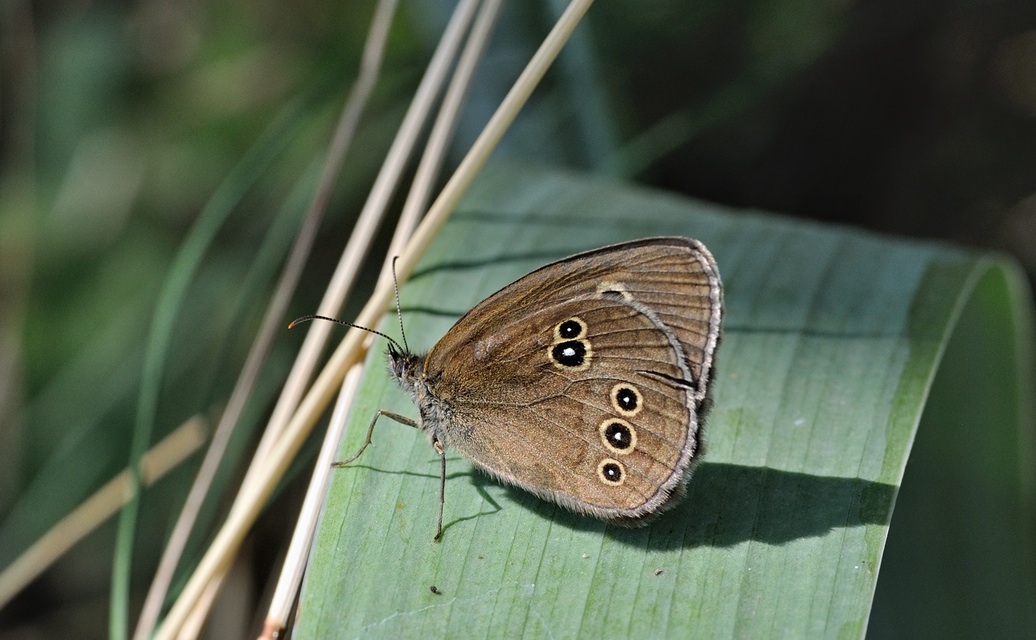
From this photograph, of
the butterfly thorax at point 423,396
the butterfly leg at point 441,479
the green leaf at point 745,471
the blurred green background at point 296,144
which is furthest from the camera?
the blurred green background at point 296,144

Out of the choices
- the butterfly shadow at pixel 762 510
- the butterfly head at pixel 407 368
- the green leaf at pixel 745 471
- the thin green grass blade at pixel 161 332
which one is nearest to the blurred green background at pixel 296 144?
the thin green grass blade at pixel 161 332

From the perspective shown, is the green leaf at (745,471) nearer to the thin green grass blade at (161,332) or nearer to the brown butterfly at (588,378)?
the brown butterfly at (588,378)

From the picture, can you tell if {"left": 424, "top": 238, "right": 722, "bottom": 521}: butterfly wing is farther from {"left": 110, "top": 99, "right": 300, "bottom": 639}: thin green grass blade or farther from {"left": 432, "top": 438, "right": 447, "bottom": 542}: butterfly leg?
{"left": 110, "top": 99, "right": 300, "bottom": 639}: thin green grass blade

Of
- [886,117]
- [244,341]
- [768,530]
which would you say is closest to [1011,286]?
[768,530]

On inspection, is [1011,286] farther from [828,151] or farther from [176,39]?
[176,39]

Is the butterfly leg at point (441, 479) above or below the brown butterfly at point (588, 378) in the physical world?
below

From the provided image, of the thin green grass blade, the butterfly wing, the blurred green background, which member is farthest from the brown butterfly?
the blurred green background

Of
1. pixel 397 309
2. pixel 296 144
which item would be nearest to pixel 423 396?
pixel 397 309
